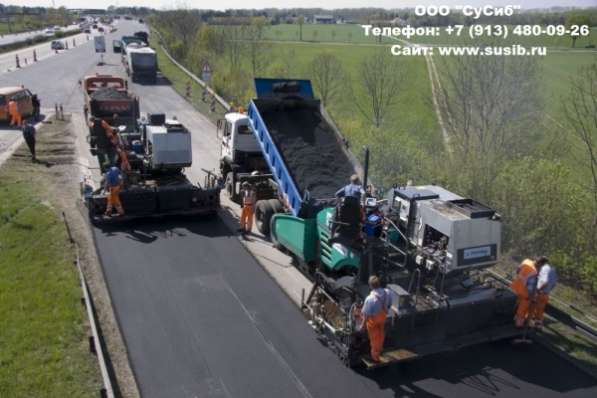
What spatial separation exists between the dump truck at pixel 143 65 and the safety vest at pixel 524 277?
114 ft

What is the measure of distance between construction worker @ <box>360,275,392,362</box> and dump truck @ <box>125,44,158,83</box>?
34677 mm

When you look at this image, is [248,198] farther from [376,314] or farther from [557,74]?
[557,74]

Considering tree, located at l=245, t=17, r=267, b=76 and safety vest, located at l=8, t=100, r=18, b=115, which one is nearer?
safety vest, located at l=8, t=100, r=18, b=115

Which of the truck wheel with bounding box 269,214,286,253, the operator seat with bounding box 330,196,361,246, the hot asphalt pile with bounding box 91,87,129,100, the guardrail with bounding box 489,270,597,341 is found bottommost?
the guardrail with bounding box 489,270,597,341

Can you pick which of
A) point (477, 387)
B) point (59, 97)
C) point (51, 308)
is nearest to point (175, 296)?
point (51, 308)

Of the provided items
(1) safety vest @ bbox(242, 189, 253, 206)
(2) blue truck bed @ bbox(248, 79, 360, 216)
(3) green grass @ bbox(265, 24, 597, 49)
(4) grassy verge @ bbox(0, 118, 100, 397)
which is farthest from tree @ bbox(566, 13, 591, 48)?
(4) grassy verge @ bbox(0, 118, 100, 397)

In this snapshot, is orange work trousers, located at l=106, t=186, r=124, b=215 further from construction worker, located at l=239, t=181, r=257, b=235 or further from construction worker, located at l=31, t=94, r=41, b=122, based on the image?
construction worker, located at l=31, t=94, r=41, b=122

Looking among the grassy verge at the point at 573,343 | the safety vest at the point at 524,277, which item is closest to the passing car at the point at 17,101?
the safety vest at the point at 524,277

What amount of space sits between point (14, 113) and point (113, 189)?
13.3m

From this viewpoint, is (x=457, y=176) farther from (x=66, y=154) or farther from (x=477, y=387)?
(x=66, y=154)

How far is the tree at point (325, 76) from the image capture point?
1416 inches

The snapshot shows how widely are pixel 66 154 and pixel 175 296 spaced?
487 inches

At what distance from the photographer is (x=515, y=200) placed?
13.7 m

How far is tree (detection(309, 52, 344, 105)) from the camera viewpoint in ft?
118
